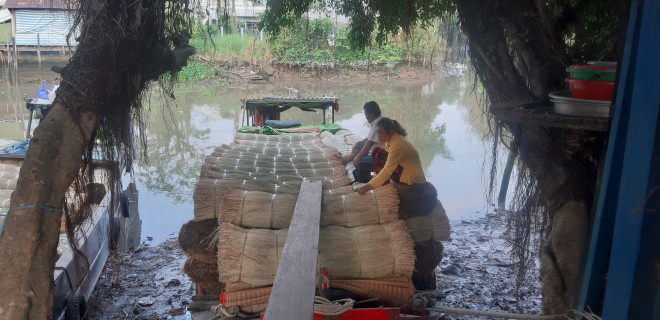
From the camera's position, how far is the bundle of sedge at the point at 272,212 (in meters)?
3.77

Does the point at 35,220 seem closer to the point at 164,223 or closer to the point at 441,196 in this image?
the point at 164,223

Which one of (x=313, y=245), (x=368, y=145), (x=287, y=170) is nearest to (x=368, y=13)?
(x=368, y=145)

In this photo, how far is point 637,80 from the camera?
1812 millimetres

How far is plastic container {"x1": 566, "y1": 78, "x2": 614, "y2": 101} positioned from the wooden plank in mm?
1516

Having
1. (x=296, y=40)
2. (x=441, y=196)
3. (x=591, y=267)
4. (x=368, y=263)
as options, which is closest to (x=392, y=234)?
(x=368, y=263)

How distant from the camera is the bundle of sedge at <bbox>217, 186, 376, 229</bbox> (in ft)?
12.4

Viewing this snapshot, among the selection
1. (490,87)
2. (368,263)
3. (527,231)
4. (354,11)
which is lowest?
(368,263)

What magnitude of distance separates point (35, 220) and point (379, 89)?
24410 millimetres

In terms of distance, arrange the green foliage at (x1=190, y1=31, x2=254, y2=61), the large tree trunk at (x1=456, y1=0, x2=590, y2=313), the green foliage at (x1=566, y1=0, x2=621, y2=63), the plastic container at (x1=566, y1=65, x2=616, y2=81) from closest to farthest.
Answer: the plastic container at (x1=566, y1=65, x2=616, y2=81), the large tree trunk at (x1=456, y1=0, x2=590, y2=313), the green foliage at (x1=566, y1=0, x2=621, y2=63), the green foliage at (x1=190, y1=31, x2=254, y2=61)

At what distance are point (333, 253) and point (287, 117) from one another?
54.8 feet

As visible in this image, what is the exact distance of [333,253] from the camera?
367cm

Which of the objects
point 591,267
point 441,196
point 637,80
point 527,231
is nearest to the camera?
point 637,80

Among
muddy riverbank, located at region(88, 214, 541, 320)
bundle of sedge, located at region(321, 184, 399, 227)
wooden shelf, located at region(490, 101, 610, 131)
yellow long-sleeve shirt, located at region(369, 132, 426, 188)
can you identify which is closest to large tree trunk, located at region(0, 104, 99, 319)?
bundle of sedge, located at region(321, 184, 399, 227)

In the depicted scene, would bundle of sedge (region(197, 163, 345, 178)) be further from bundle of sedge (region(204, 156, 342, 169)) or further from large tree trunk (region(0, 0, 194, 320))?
large tree trunk (region(0, 0, 194, 320))
